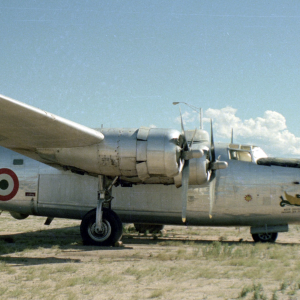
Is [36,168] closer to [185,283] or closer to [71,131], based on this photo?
[71,131]

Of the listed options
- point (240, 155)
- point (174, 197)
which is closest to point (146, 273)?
point (174, 197)

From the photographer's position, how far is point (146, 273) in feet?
24.0

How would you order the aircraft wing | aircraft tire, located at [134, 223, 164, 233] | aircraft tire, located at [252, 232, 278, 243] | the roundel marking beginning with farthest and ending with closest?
aircraft tire, located at [134, 223, 164, 233] → the roundel marking → aircraft tire, located at [252, 232, 278, 243] → the aircraft wing

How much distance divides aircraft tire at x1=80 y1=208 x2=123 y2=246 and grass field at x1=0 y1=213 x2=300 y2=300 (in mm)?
386

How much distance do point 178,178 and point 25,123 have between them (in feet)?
15.3

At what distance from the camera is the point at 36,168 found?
43.3ft

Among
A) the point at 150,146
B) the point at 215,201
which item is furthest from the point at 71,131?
the point at 215,201

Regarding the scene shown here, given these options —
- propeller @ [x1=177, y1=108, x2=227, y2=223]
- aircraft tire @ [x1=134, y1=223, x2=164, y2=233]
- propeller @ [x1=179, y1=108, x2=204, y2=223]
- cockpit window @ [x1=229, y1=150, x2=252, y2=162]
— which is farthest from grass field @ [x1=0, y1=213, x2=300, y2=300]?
aircraft tire @ [x1=134, y1=223, x2=164, y2=233]

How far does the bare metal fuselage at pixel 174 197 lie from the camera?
39.0ft

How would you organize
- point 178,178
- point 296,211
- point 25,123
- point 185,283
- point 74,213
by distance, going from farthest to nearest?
1. point 74,213
2. point 296,211
3. point 178,178
4. point 25,123
5. point 185,283

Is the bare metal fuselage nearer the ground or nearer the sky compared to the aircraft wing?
nearer the ground

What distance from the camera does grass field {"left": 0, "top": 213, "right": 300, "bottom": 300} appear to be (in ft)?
19.4

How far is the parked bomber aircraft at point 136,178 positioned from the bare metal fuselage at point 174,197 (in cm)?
3

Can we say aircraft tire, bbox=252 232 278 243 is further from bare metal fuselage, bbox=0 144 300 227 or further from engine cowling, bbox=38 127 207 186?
engine cowling, bbox=38 127 207 186
